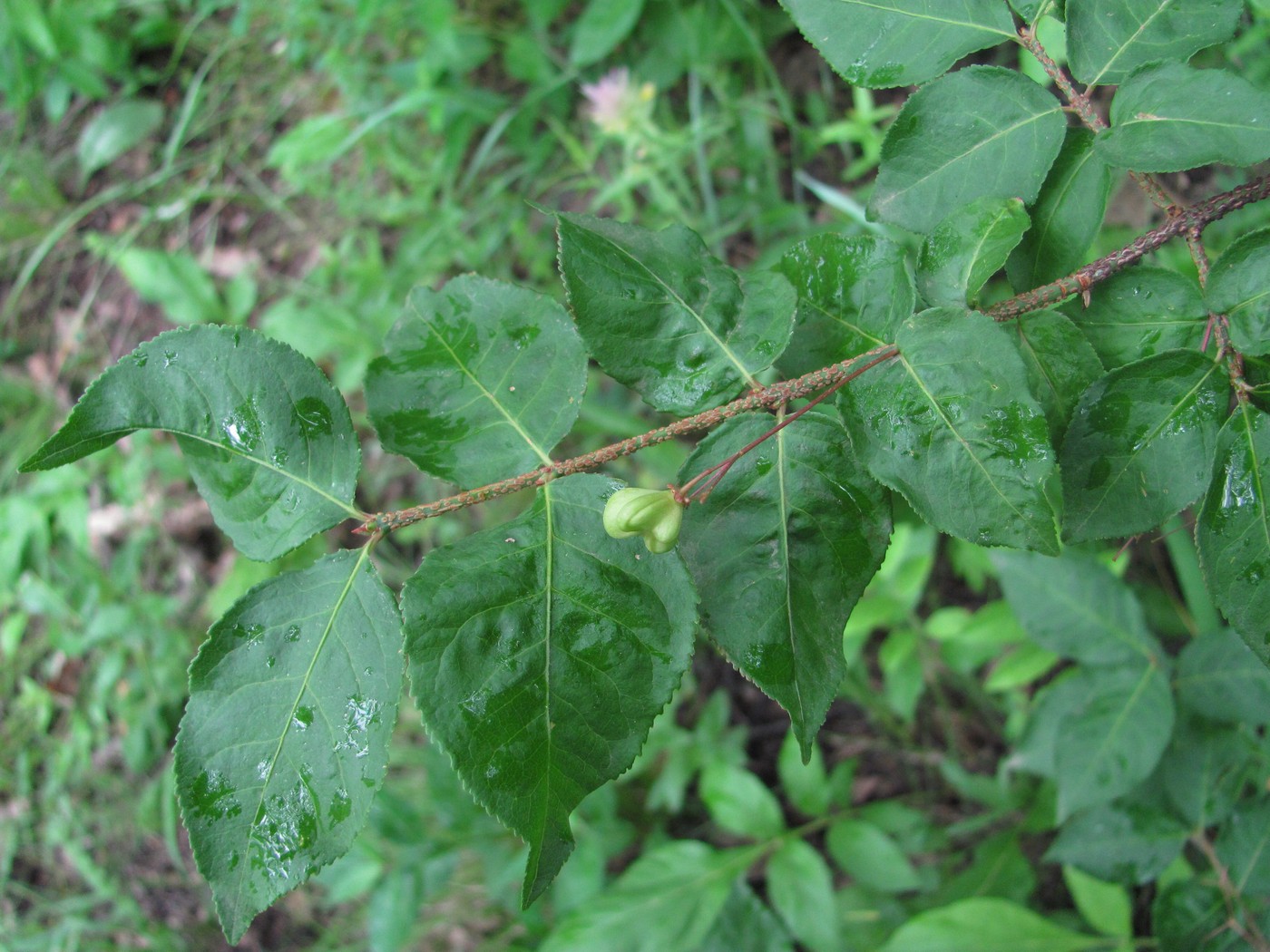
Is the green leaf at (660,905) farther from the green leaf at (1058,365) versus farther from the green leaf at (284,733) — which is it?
the green leaf at (1058,365)

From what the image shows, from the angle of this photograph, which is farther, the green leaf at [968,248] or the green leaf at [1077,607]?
the green leaf at [1077,607]

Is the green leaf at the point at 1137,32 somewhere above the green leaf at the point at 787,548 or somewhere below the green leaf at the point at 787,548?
above

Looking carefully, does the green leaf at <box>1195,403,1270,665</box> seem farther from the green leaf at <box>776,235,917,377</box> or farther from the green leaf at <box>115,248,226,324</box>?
the green leaf at <box>115,248,226,324</box>

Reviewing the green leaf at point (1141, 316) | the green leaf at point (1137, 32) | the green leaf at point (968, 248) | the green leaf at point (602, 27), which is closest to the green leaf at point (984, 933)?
the green leaf at point (1141, 316)

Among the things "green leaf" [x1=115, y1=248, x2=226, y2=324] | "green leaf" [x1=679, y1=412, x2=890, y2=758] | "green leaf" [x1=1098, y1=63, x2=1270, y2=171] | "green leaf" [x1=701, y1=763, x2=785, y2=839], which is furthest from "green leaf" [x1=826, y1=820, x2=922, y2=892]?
"green leaf" [x1=115, y1=248, x2=226, y2=324]

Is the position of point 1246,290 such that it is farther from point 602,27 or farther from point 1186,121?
point 602,27

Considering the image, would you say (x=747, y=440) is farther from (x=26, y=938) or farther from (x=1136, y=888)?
(x=26, y=938)

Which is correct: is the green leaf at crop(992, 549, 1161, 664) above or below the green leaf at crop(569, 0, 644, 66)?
→ below
